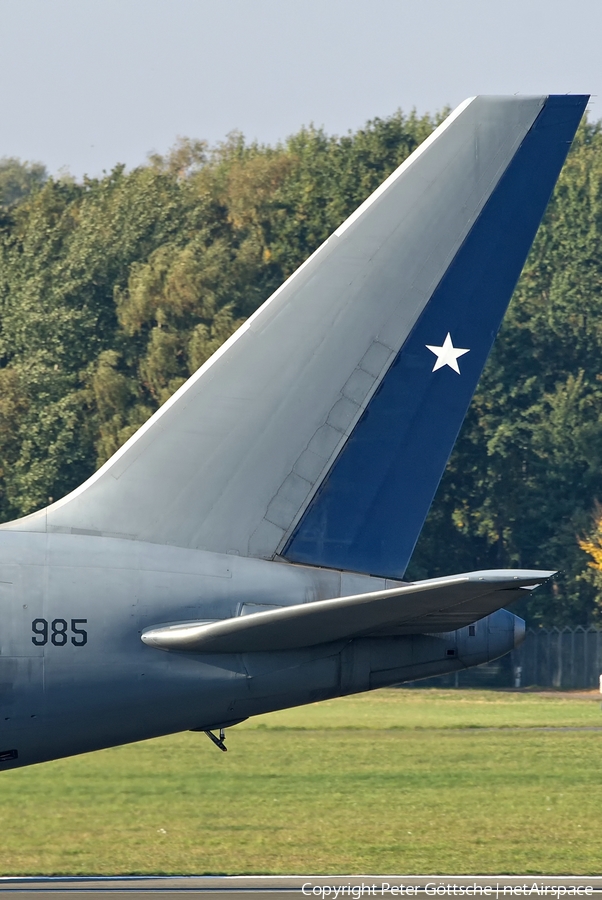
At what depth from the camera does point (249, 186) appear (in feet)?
261

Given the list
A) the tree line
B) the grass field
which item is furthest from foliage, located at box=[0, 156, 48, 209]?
the grass field

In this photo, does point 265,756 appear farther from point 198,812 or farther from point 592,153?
point 592,153

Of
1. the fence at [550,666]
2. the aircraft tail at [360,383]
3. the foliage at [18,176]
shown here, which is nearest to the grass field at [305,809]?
the aircraft tail at [360,383]

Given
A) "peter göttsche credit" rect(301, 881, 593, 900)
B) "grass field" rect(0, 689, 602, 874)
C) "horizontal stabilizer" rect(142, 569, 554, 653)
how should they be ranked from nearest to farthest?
"horizontal stabilizer" rect(142, 569, 554, 653) → "peter göttsche credit" rect(301, 881, 593, 900) → "grass field" rect(0, 689, 602, 874)

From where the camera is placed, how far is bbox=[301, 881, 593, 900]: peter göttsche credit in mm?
14348

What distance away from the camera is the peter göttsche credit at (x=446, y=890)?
14348 mm

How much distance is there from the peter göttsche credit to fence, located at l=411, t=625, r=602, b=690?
156ft

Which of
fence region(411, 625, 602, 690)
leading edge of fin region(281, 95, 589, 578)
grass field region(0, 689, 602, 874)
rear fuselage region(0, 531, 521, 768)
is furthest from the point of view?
fence region(411, 625, 602, 690)

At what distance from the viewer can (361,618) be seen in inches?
439

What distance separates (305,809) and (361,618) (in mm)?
10130

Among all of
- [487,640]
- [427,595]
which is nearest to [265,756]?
[487,640]

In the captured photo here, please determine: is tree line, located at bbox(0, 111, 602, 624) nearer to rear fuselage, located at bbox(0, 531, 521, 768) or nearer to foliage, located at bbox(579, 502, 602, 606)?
foliage, located at bbox(579, 502, 602, 606)

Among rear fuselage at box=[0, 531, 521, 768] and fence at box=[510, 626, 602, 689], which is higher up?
rear fuselage at box=[0, 531, 521, 768]

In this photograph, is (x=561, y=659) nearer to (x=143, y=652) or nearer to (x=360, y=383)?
(x=360, y=383)
